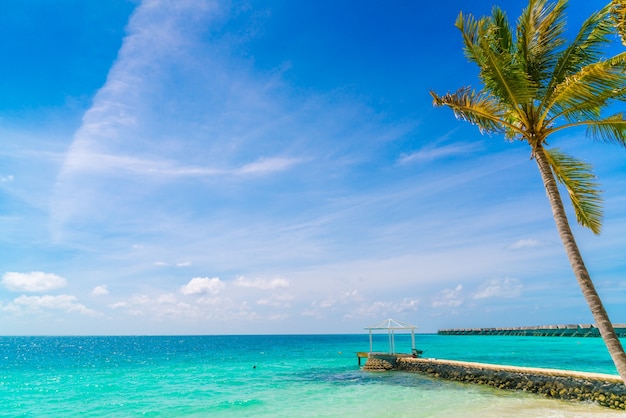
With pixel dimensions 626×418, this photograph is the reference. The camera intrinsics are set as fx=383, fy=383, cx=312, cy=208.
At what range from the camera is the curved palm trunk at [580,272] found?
6602 mm

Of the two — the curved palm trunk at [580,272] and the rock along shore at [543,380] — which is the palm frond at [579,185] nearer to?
the curved palm trunk at [580,272]

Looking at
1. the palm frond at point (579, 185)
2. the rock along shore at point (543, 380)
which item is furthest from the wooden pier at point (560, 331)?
the palm frond at point (579, 185)

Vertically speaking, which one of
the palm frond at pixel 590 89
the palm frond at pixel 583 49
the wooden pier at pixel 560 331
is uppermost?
the palm frond at pixel 583 49

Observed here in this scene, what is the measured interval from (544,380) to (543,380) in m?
0.05

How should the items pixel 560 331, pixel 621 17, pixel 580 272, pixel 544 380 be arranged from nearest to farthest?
pixel 621 17
pixel 580 272
pixel 544 380
pixel 560 331

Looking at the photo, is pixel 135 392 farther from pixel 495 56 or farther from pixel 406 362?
pixel 495 56

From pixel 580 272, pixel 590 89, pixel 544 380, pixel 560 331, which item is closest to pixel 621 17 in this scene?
pixel 590 89

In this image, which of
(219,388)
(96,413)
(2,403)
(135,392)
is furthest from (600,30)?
(2,403)

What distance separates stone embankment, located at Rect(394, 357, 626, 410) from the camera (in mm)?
18469

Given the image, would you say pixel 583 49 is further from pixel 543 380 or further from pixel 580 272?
pixel 543 380

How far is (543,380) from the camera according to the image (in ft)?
74.4

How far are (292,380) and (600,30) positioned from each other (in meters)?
31.8

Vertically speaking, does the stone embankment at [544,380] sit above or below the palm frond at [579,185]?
below

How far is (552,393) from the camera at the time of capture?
68.1 ft
